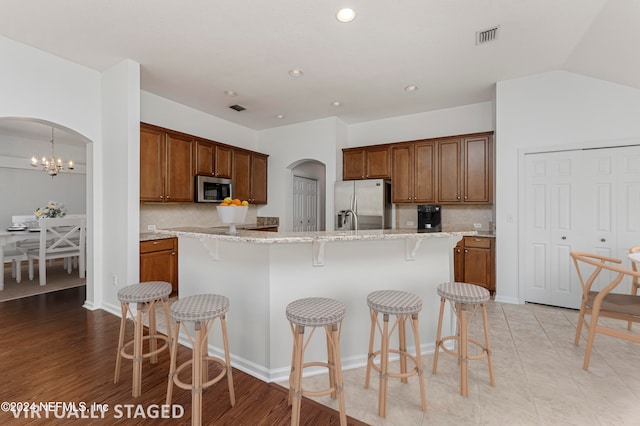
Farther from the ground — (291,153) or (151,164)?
(291,153)

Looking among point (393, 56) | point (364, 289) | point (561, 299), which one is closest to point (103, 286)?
point (364, 289)

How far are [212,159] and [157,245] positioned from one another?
1663 mm

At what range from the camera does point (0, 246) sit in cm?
412

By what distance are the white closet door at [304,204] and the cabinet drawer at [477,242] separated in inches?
127

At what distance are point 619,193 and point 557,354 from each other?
2.11m

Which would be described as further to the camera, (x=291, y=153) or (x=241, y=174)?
(x=291, y=153)

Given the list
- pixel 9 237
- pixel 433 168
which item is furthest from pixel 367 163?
pixel 9 237

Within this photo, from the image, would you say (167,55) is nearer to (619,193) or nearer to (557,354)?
(557,354)

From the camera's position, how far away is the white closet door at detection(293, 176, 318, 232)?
6.09 metres

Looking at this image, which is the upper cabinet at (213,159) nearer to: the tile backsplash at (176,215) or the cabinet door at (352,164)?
the tile backsplash at (176,215)

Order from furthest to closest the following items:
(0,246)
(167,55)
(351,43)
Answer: (0,246) → (167,55) → (351,43)

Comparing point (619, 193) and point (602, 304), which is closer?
point (602, 304)

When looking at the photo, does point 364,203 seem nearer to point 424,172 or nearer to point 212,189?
point 424,172

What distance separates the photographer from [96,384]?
2020 millimetres
